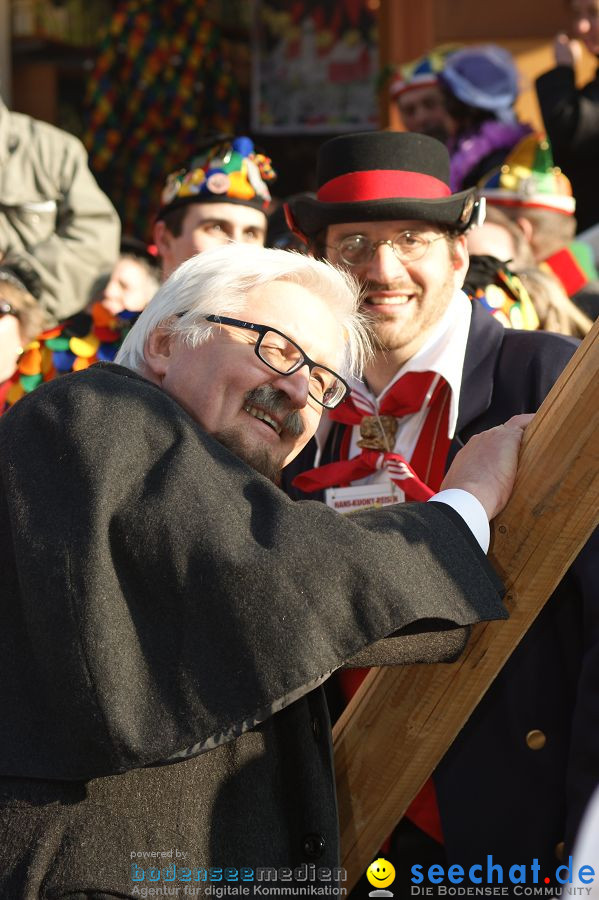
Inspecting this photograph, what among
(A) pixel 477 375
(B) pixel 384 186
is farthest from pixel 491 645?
(B) pixel 384 186

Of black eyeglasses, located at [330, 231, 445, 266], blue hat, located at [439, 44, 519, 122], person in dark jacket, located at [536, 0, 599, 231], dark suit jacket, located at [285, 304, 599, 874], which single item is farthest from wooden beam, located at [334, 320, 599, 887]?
blue hat, located at [439, 44, 519, 122]

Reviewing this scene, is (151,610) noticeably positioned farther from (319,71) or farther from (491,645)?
(319,71)

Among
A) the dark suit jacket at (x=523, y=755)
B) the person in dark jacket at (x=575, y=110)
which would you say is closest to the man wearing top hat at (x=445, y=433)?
the dark suit jacket at (x=523, y=755)

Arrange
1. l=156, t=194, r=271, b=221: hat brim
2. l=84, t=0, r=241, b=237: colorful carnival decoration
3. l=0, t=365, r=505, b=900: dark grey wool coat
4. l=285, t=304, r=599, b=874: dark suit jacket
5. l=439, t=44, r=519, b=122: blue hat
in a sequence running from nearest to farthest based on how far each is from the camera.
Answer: l=0, t=365, r=505, b=900: dark grey wool coat < l=285, t=304, r=599, b=874: dark suit jacket < l=156, t=194, r=271, b=221: hat brim < l=439, t=44, r=519, b=122: blue hat < l=84, t=0, r=241, b=237: colorful carnival decoration

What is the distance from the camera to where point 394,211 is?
275 cm

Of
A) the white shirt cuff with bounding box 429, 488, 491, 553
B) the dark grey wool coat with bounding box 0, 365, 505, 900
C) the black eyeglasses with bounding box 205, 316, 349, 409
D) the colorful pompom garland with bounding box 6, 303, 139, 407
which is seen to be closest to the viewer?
the dark grey wool coat with bounding box 0, 365, 505, 900

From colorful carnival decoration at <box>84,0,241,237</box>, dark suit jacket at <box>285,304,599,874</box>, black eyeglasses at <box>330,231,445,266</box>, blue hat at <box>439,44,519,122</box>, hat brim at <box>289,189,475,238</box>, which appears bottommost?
colorful carnival decoration at <box>84,0,241,237</box>

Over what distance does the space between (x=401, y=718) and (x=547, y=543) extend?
439mm

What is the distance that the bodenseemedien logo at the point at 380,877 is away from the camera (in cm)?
251

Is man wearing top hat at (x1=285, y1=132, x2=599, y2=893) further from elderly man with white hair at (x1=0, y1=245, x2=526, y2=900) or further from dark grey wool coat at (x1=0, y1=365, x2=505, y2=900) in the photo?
dark grey wool coat at (x1=0, y1=365, x2=505, y2=900)

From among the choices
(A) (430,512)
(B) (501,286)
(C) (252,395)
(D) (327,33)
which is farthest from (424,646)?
(D) (327,33)

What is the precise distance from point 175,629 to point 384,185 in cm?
149

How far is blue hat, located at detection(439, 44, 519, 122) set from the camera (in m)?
5.64

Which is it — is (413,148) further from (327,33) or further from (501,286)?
(327,33)
